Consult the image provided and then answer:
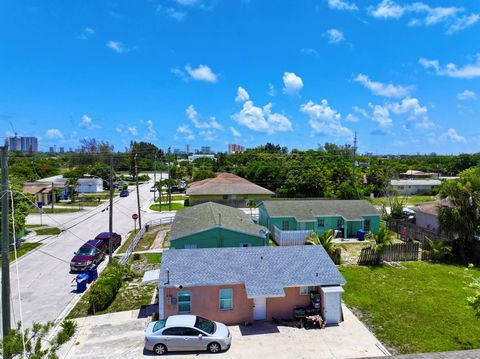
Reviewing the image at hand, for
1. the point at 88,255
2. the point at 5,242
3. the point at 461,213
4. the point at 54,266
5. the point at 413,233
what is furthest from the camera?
the point at 413,233

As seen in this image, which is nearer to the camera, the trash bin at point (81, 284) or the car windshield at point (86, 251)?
the trash bin at point (81, 284)

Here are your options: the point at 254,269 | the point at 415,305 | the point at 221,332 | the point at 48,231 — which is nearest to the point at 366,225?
the point at 415,305

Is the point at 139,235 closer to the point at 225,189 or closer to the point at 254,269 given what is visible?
the point at 254,269

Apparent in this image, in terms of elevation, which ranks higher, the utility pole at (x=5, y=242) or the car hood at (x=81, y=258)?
the utility pole at (x=5, y=242)

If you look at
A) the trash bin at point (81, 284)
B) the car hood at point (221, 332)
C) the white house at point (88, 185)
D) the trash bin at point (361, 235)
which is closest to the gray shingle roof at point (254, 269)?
the car hood at point (221, 332)

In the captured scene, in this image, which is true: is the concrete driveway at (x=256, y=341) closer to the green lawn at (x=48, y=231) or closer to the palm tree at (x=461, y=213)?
the palm tree at (x=461, y=213)
